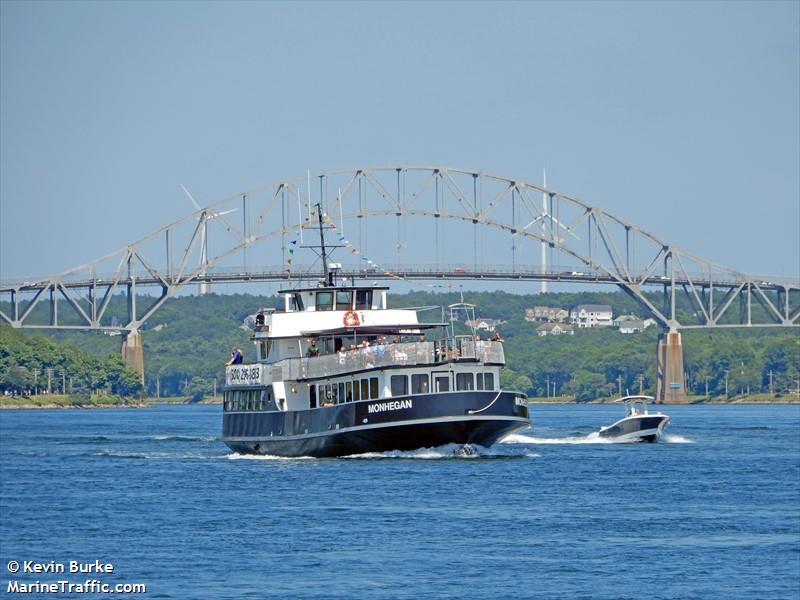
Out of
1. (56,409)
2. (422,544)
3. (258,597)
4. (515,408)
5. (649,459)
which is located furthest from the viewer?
(56,409)

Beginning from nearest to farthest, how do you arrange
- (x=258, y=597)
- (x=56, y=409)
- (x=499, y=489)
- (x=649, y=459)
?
(x=258, y=597) → (x=499, y=489) → (x=649, y=459) → (x=56, y=409)

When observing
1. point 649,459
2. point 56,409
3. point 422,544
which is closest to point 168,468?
point 649,459

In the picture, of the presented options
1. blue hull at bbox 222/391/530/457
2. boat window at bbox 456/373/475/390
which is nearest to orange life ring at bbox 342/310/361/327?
blue hull at bbox 222/391/530/457

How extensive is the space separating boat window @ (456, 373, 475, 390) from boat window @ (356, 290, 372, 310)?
7311 mm

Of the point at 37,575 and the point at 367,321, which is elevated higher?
the point at 367,321

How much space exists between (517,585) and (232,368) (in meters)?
40.5

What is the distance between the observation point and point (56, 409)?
19975 cm

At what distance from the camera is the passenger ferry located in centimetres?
6894

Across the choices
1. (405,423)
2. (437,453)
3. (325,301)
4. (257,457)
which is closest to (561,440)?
(257,457)

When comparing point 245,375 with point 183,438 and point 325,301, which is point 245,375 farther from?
point 183,438

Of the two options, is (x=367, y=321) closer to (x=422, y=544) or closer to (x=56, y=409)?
(x=422, y=544)

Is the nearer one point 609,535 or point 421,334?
point 609,535

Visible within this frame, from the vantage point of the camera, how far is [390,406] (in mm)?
68688

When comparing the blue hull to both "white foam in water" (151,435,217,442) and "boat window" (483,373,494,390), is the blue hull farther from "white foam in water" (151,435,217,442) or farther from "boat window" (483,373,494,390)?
"white foam in water" (151,435,217,442)
